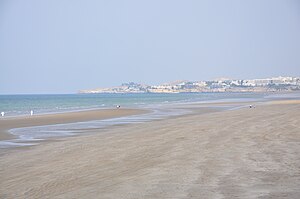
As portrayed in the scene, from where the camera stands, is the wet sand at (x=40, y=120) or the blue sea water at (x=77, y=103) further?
the blue sea water at (x=77, y=103)

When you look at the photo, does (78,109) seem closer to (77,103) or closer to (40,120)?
(40,120)

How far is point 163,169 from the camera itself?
8.00m

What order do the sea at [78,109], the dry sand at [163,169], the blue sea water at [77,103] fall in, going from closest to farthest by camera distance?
1. the dry sand at [163,169]
2. the sea at [78,109]
3. the blue sea water at [77,103]

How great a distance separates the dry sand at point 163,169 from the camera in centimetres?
636

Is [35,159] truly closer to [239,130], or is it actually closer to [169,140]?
[169,140]

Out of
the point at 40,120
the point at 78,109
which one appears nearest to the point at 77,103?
the point at 78,109

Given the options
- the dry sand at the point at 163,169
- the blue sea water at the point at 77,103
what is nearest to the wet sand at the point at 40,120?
the blue sea water at the point at 77,103

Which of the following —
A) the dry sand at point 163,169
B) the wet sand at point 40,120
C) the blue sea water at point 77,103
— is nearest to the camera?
the dry sand at point 163,169

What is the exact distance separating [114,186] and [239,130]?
8.29m

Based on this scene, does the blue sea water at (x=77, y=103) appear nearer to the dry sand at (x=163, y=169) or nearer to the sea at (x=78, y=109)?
the sea at (x=78, y=109)

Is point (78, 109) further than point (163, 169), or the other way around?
point (78, 109)

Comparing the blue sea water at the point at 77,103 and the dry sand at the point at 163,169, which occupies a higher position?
the dry sand at the point at 163,169

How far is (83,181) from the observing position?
24.4ft

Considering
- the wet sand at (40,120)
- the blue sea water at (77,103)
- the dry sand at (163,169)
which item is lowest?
the blue sea water at (77,103)
